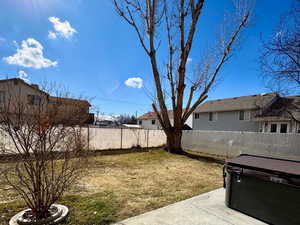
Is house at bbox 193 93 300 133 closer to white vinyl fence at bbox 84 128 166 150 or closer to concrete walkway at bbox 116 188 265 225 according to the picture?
white vinyl fence at bbox 84 128 166 150

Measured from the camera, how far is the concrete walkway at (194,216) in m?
2.31

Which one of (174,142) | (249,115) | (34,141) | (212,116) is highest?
(249,115)

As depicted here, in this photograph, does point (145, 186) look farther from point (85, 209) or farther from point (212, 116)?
point (212, 116)

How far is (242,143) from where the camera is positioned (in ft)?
30.6

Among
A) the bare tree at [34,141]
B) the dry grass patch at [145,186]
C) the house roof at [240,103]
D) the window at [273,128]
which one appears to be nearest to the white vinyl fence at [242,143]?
the dry grass patch at [145,186]

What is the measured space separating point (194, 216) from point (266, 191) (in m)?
1.14

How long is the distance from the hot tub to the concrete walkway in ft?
0.60

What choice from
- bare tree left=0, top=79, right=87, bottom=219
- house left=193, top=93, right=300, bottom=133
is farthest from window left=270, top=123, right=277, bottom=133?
bare tree left=0, top=79, right=87, bottom=219

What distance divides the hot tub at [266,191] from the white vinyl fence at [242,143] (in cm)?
730

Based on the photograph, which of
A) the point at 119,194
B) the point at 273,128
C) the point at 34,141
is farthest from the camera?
the point at 273,128

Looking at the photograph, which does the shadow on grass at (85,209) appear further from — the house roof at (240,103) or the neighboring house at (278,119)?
the house roof at (240,103)

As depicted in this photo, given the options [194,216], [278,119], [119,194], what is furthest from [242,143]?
[119,194]

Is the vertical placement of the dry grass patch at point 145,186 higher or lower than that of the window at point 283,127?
lower

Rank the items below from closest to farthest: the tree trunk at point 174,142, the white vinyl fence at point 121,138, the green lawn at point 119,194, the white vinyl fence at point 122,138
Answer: the green lawn at point 119,194, the white vinyl fence at point 121,138, the white vinyl fence at point 122,138, the tree trunk at point 174,142
